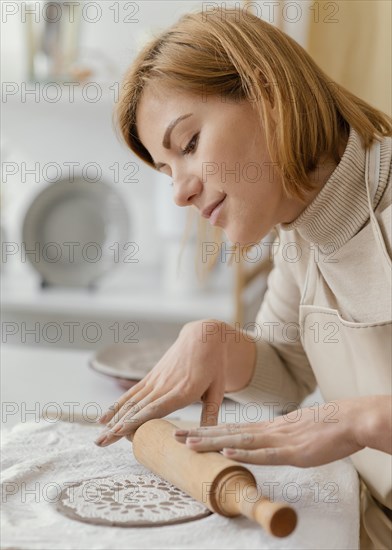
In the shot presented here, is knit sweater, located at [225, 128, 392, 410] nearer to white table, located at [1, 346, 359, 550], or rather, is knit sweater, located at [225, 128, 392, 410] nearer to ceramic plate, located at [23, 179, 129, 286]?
white table, located at [1, 346, 359, 550]

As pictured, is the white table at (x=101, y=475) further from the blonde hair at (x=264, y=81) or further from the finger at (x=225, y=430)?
the blonde hair at (x=264, y=81)

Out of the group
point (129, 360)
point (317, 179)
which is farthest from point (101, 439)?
point (129, 360)

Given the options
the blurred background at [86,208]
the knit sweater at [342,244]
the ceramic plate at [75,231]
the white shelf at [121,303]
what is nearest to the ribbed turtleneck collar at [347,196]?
the knit sweater at [342,244]

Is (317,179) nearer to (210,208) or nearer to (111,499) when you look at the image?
(210,208)

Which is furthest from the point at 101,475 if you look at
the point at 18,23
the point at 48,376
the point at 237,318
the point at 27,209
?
the point at 18,23

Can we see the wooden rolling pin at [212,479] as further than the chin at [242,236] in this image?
No

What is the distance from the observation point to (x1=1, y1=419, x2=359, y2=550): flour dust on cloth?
0.81 metres

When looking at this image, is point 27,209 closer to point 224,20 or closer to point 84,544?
point 224,20

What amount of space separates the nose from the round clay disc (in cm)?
38

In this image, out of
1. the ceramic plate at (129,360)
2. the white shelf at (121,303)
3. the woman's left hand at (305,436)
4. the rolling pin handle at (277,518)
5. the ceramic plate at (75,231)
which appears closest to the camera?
the rolling pin handle at (277,518)

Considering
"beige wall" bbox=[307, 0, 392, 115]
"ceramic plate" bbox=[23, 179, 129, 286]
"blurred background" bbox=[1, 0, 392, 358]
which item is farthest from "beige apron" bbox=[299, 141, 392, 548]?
"ceramic plate" bbox=[23, 179, 129, 286]

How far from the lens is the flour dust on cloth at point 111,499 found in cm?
81

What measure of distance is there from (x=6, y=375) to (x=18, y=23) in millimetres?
1774

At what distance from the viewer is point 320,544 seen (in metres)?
0.83
